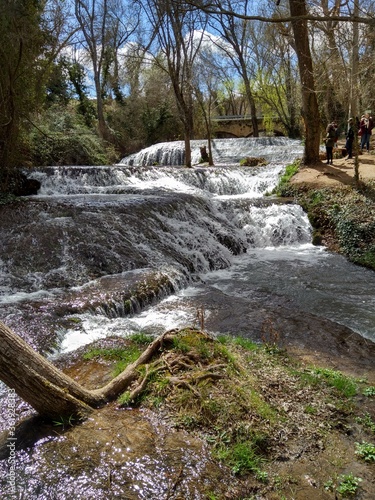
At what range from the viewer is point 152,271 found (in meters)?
7.11

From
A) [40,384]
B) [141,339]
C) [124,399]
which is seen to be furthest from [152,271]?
[40,384]

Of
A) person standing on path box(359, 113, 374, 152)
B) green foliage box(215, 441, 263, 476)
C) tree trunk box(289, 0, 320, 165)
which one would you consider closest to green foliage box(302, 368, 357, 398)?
green foliage box(215, 441, 263, 476)

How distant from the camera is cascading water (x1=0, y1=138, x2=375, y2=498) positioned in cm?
519

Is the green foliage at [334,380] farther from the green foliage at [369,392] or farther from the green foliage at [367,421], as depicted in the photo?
the green foliage at [367,421]

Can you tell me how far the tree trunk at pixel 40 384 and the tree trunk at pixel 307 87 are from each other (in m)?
11.9

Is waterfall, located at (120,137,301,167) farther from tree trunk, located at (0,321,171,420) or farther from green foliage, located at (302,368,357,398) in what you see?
tree trunk, located at (0,321,171,420)

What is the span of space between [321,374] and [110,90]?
31098 mm

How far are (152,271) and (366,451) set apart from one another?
16.0 ft

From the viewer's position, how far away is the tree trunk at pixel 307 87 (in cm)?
1246

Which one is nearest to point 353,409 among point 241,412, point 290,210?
point 241,412

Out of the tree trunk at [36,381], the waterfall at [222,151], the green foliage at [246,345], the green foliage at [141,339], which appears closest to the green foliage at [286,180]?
the waterfall at [222,151]

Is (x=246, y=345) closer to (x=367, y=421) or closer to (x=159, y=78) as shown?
(x=367, y=421)

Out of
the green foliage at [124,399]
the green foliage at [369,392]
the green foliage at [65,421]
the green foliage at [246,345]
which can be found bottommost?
the green foliage at [369,392]

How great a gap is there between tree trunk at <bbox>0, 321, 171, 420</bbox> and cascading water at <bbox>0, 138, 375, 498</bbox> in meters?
0.32
